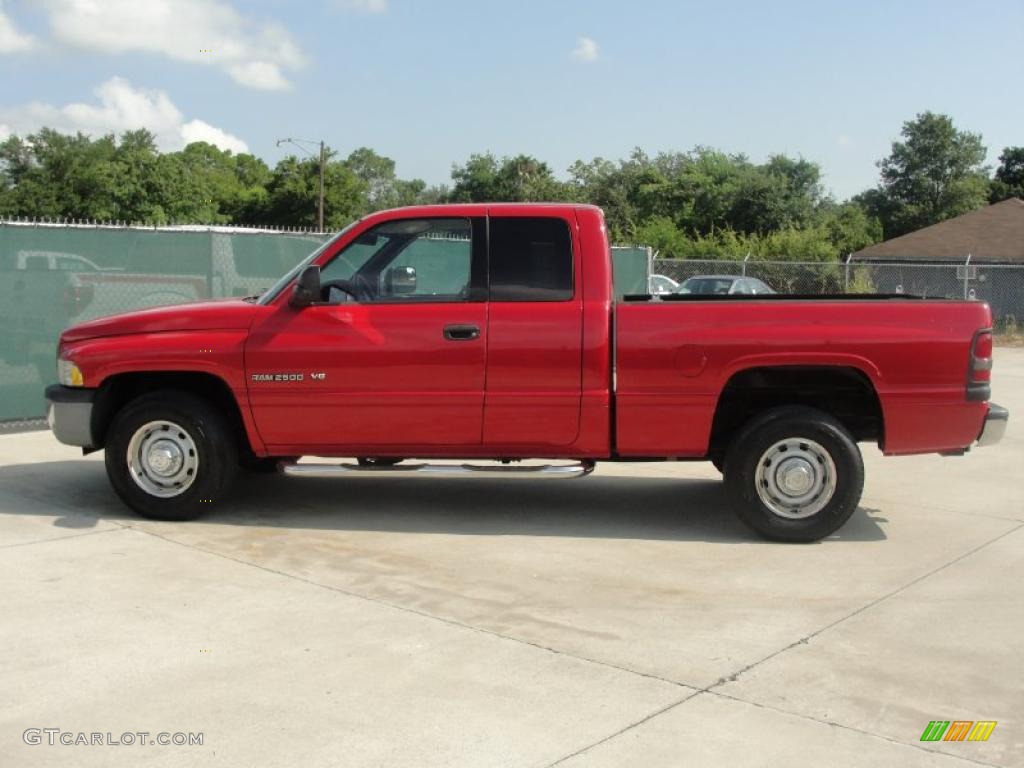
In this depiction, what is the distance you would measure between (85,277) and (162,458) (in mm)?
4666

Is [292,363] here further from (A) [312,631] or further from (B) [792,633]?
(B) [792,633]

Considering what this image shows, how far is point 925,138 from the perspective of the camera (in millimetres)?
65500

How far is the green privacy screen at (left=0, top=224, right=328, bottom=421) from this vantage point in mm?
10516

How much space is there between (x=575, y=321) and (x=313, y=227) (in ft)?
228

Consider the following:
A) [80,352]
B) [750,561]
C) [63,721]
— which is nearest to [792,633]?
[750,561]

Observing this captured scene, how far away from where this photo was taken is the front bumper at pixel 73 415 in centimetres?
709

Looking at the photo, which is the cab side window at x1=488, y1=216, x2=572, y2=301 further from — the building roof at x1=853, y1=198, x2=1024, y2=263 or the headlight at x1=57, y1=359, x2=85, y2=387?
the building roof at x1=853, y1=198, x2=1024, y2=263

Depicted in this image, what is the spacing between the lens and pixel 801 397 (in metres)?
6.98

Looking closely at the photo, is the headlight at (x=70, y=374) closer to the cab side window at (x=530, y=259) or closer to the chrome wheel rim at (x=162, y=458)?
the chrome wheel rim at (x=162, y=458)

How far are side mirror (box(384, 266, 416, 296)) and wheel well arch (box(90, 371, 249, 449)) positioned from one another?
3.98 feet

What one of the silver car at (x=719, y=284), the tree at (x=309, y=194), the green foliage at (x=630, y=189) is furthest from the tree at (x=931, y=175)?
the silver car at (x=719, y=284)

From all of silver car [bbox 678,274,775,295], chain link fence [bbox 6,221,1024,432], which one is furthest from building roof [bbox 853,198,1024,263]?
chain link fence [bbox 6,221,1024,432]

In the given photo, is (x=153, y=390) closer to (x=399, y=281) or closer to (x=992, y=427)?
(x=399, y=281)

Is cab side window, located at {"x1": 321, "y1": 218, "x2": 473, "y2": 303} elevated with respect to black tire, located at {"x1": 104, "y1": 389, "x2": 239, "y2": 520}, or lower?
elevated
